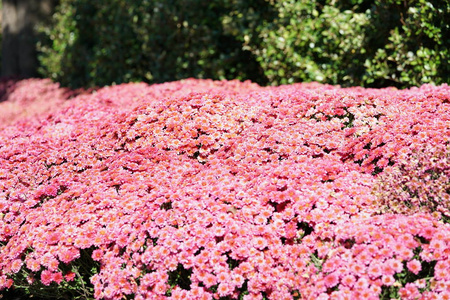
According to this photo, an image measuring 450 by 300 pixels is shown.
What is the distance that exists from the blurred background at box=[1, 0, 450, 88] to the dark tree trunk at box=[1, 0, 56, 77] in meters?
→ 0.05

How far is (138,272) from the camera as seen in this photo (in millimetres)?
2967

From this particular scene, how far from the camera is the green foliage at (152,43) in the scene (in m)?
8.09

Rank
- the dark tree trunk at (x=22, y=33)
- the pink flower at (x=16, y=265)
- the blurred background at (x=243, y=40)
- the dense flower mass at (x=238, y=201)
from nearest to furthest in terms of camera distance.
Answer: the dense flower mass at (x=238, y=201)
the pink flower at (x=16, y=265)
the blurred background at (x=243, y=40)
the dark tree trunk at (x=22, y=33)

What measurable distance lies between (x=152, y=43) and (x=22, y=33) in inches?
211

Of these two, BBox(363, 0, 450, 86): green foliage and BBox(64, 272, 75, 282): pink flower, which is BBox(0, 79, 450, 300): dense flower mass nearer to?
BBox(64, 272, 75, 282): pink flower

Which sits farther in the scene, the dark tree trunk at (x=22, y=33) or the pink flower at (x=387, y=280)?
the dark tree trunk at (x=22, y=33)

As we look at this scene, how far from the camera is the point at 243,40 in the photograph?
7.77 m

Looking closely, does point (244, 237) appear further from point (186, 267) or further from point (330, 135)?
point (330, 135)

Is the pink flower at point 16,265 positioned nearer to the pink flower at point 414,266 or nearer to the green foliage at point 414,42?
the pink flower at point 414,266

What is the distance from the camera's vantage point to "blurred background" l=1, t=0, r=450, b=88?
6.07 m

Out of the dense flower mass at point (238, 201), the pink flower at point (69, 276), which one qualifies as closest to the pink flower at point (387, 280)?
the dense flower mass at point (238, 201)

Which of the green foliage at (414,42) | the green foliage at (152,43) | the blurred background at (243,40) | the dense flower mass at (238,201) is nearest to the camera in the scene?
the dense flower mass at (238,201)

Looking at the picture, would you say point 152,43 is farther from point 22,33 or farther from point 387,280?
point 387,280

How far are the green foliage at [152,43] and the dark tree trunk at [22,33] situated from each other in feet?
5.91
